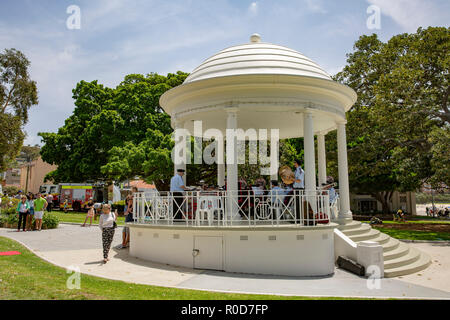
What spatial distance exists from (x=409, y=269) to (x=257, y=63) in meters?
7.64

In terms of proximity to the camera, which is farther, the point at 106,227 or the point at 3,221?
the point at 3,221

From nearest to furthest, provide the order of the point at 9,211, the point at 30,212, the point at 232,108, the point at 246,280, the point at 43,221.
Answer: the point at 246,280 < the point at 232,108 < the point at 30,212 < the point at 43,221 < the point at 9,211

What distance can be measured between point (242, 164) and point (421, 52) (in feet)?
45.0

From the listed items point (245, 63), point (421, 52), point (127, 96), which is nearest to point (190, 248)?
point (245, 63)

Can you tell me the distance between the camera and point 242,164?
25.1m

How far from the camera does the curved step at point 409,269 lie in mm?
8688

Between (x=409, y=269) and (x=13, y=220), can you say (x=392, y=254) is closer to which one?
(x=409, y=269)

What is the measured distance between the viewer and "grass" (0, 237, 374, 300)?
536 cm

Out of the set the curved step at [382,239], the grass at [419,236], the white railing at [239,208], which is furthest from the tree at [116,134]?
the curved step at [382,239]

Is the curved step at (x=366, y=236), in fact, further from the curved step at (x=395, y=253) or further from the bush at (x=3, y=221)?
the bush at (x=3, y=221)

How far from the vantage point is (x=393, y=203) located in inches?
2258

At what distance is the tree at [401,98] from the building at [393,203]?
31.4 meters

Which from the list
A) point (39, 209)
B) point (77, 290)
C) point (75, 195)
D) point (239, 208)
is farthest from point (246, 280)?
point (75, 195)

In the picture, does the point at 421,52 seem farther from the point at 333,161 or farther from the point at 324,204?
the point at 324,204
